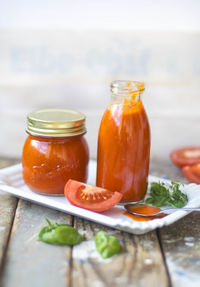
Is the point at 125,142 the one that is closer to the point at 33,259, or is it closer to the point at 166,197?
the point at 166,197

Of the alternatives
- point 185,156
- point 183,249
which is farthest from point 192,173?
point 183,249

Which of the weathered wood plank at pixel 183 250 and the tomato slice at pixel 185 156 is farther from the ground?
the weathered wood plank at pixel 183 250

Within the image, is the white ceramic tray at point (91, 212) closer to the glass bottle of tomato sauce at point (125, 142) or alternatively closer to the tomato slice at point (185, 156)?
the glass bottle of tomato sauce at point (125, 142)

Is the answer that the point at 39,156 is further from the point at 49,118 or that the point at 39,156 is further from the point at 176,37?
the point at 176,37

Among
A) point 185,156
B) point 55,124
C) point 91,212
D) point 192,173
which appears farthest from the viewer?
point 185,156

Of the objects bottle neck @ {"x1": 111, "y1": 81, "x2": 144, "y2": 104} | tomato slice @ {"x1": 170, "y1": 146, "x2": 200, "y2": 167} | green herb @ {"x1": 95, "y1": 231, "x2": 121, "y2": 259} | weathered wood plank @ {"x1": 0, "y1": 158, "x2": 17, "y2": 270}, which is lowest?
tomato slice @ {"x1": 170, "y1": 146, "x2": 200, "y2": 167}

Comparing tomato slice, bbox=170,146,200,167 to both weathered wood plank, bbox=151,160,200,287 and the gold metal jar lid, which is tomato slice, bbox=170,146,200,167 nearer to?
weathered wood plank, bbox=151,160,200,287

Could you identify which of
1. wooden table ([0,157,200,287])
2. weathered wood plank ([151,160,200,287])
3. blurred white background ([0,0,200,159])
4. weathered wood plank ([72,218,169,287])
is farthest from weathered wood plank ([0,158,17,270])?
blurred white background ([0,0,200,159])

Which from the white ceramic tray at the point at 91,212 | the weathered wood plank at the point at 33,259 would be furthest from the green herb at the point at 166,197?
the weathered wood plank at the point at 33,259
